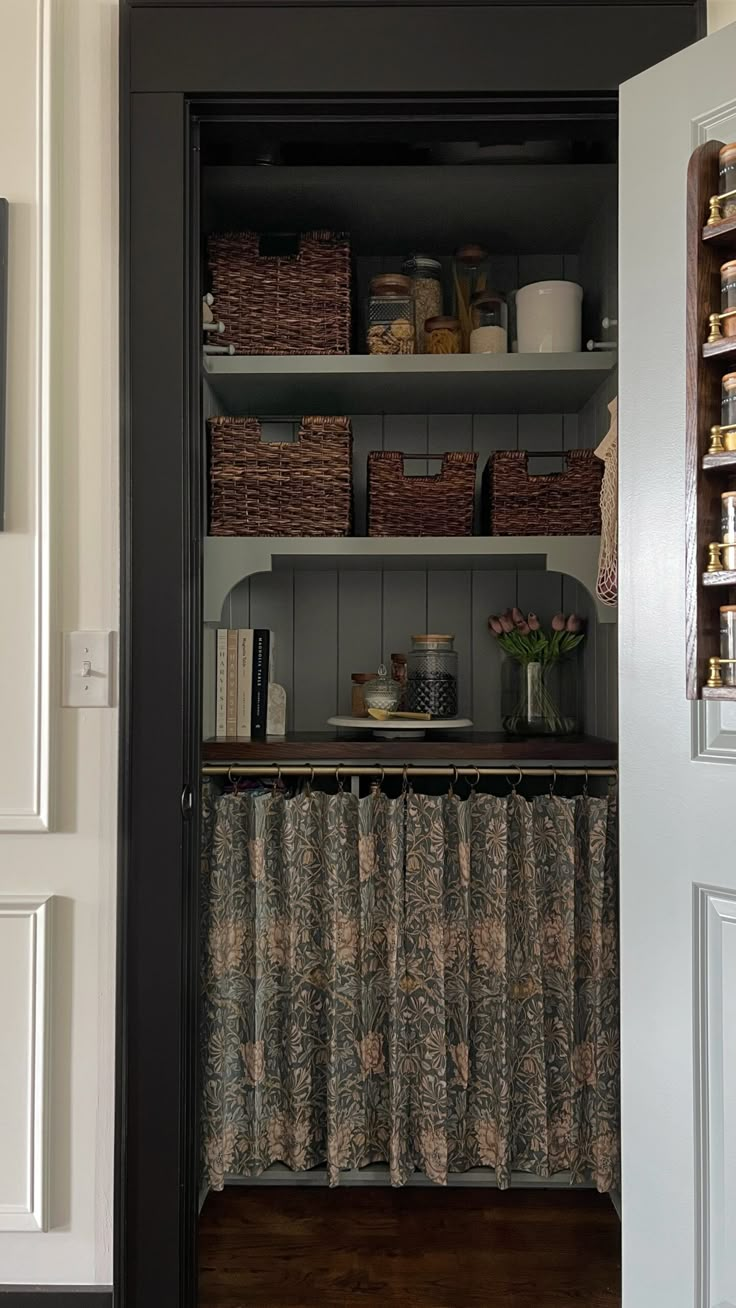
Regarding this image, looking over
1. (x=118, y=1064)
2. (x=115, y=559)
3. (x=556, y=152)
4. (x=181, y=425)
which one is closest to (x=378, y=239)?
(x=556, y=152)

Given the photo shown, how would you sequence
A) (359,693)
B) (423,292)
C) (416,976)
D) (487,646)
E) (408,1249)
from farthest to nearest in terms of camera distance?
(487,646) → (359,693) → (423,292) → (416,976) → (408,1249)

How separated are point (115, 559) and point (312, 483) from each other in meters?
0.64

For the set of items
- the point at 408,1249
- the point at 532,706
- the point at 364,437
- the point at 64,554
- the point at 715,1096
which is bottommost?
the point at 408,1249

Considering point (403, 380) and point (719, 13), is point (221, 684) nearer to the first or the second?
point (403, 380)

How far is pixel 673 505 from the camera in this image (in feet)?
4.70

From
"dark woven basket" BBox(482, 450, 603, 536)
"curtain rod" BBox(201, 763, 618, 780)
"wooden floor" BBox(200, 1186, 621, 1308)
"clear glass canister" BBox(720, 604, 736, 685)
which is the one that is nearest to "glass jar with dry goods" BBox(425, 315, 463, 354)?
"dark woven basket" BBox(482, 450, 603, 536)

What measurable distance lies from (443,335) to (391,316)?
0.43ft

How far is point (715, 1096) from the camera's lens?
137cm

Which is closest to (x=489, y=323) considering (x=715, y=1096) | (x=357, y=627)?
(x=357, y=627)

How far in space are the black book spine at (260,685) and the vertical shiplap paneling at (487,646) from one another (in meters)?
0.64

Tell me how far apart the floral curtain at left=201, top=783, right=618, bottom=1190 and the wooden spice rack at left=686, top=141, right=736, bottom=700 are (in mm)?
951

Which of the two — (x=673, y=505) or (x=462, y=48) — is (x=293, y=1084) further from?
(x=462, y=48)

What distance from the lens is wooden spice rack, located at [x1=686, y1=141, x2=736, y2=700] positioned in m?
1.30

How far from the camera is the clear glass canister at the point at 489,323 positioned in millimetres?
2338
